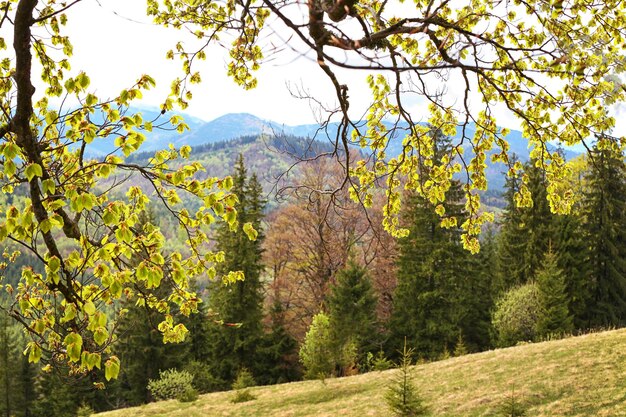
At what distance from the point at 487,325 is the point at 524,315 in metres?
6.04

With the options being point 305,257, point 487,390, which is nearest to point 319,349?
point 487,390

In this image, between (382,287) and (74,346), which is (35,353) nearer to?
(74,346)

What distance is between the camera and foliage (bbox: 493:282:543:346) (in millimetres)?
25047

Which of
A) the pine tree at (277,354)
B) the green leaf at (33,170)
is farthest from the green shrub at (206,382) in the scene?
the green leaf at (33,170)

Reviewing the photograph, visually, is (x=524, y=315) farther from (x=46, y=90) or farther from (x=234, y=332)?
(x=46, y=90)

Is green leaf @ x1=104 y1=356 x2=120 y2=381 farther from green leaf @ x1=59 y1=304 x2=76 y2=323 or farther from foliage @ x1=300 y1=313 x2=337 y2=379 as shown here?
foliage @ x1=300 y1=313 x2=337 y2=379

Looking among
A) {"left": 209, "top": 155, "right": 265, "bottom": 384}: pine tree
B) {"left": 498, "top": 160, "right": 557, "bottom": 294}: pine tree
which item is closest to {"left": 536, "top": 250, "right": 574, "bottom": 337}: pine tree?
{"left": 498, "top": 160, "right": 557, "bottom": 294}: pine tree

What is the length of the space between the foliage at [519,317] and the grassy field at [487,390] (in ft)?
28.3

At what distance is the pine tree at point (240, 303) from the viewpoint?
28641 mm

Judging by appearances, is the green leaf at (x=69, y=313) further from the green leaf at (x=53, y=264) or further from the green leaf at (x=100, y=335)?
the green leaf at (x=53, y=264)

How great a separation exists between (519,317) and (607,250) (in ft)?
33.6

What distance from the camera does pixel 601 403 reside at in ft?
31.0

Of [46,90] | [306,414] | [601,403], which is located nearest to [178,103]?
[46,90]

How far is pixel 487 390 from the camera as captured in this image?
1233 cm
